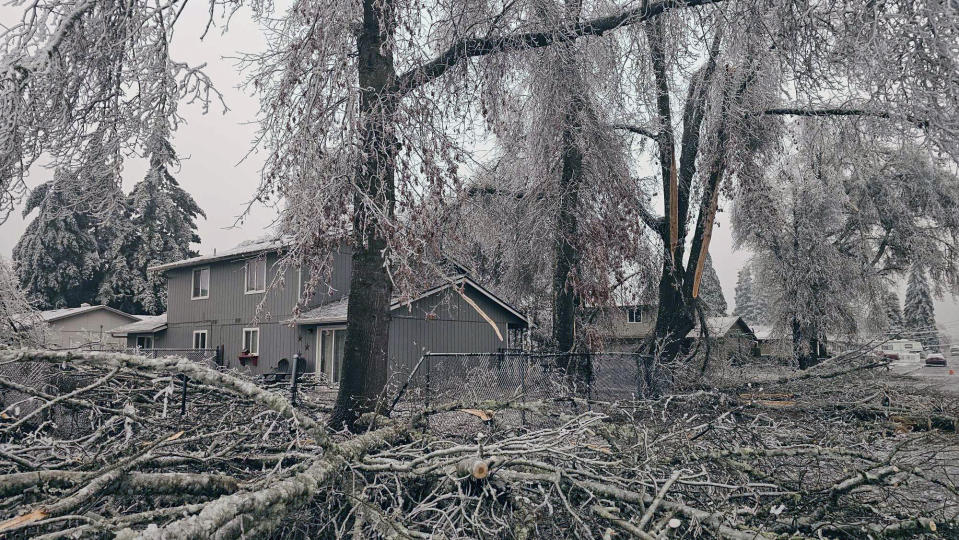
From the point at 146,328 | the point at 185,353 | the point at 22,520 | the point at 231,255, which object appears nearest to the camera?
the point at 22,520

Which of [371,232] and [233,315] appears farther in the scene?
[233,315]

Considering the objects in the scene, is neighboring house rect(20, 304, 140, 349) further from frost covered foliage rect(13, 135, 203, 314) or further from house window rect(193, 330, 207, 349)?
house window rect(193, 330, 207, 349)

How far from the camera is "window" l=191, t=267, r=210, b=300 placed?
24375 millimetres

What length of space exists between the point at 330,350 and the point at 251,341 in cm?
416

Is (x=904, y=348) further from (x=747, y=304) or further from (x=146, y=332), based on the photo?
(x=747, y=304)

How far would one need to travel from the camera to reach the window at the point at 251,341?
22.0 metres

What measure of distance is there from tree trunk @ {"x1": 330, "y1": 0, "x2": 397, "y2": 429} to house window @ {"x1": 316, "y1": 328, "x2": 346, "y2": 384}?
43.7 feet

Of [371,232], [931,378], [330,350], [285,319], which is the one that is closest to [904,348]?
[931,378]

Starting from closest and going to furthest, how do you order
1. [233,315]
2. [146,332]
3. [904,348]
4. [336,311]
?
[904,348] < [336,311] < [233,315] < [146,332]

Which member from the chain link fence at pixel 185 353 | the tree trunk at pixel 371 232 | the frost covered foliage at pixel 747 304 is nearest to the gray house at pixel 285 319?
the chain link fence at pixel 185 353

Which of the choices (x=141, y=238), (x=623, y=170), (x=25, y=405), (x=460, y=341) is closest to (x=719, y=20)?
(x=623, y=170)

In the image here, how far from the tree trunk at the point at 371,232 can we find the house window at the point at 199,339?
20.2 meters

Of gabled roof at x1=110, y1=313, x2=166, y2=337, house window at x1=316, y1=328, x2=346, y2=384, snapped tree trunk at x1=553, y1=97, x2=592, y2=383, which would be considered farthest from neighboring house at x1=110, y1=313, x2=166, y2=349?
snapped tree trunk at x1=553, y1=97, x2=592, y2=383

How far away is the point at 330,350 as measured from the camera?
65.4ft
